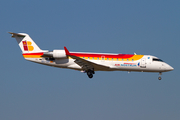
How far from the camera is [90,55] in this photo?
27969mm

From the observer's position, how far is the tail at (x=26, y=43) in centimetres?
2936

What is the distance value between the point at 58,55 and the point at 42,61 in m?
2.35

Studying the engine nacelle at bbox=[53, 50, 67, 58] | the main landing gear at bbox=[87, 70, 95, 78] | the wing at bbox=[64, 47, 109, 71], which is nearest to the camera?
the wing at bbox=[64, 47, 109, 71]

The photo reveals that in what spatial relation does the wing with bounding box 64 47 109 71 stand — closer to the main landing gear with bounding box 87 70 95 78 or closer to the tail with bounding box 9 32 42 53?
the main landing gear with bounding box 87 70 95 78

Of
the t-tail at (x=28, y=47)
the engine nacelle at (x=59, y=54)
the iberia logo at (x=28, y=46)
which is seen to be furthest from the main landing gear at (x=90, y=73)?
the iberia logo at (x=28, y=46)

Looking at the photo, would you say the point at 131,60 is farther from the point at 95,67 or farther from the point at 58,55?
the point at 58,55

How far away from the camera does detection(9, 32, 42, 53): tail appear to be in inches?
1156

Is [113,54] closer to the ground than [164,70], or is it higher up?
higher up

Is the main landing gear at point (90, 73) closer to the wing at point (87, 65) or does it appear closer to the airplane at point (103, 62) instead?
the airplane at point (103, 62)

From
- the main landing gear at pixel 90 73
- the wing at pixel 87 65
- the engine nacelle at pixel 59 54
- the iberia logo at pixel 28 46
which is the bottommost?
the main landing gear at pixel 90 73

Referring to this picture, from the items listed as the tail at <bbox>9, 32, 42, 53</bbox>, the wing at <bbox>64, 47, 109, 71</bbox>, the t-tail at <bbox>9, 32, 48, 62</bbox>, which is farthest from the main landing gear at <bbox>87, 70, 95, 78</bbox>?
the tail at <bbox>9, 32, 42, 53</bbox>

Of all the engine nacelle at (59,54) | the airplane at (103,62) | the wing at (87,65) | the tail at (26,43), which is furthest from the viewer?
the tail at (26,43)

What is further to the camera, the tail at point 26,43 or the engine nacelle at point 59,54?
the tail at point 26,43

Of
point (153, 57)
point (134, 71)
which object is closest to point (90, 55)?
point (134, 71)
